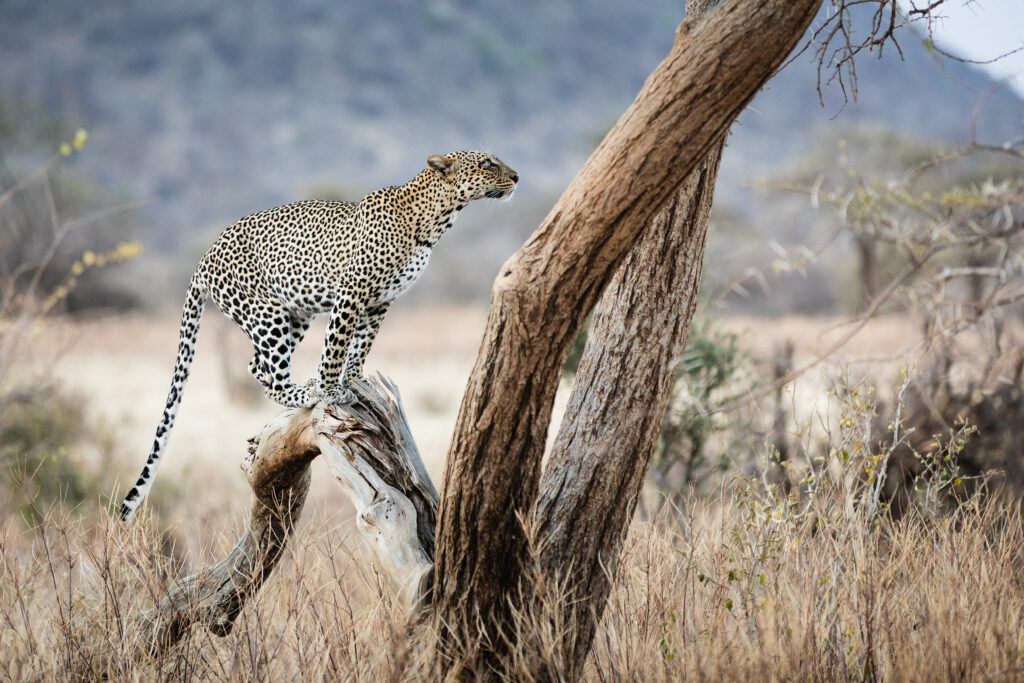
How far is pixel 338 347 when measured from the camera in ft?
12.6

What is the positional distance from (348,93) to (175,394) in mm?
62422

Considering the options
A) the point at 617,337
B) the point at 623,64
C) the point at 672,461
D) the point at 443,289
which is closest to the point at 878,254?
the point at 443,289

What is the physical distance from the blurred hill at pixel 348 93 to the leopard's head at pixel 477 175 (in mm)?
41898

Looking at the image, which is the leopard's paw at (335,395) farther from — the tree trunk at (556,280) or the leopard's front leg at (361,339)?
the tree trunk at (556,280)

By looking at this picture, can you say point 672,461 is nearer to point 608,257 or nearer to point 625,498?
point 625,498

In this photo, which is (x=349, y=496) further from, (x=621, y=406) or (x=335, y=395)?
(x=621, y=406)

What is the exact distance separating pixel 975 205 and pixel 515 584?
18.5 ft

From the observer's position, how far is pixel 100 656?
12.5 feet

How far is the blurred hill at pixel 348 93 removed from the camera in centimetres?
5416

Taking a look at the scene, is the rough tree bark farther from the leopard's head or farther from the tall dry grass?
the leopard's head

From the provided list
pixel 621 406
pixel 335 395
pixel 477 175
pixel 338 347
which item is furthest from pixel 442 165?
pixel 621 406

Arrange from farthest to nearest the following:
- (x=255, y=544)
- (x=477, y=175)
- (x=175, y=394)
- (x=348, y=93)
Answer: (x=348, y=93) < (x=255, y=544) < (x=175, y=394) < (x=477, y=175)

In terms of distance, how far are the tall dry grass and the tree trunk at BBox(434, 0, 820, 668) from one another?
0.28 meters

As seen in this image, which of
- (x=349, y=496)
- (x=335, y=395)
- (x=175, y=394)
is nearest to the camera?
(x=349, y=496)
